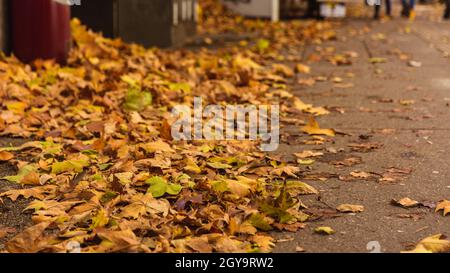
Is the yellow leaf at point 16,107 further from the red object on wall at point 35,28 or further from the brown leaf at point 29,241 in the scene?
the brown leaf at point 29,241

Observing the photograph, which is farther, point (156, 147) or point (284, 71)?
point (284, 71)

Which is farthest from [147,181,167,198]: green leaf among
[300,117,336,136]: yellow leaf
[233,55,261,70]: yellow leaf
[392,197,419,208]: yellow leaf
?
[233,55,261,70]: yellow leaf

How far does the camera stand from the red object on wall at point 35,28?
297 inches

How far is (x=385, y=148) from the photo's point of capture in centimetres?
503

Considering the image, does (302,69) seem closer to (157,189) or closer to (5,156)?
(5,156)

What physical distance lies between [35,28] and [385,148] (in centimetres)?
410

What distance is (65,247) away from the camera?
3.21m

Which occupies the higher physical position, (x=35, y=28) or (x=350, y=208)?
(x=35, y=28)

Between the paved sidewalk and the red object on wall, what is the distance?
2557 millimetres

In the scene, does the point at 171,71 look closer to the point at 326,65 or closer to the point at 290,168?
the point at 326,65

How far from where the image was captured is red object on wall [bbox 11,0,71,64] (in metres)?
7.54

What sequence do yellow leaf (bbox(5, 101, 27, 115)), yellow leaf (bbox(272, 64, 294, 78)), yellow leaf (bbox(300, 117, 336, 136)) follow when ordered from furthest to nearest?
yellow leaf (bbox(272, 64, 294, 78)), yellow leaf (bbox(5, 101, 27, 115)), yellow leaf (bbox(300, 117, 336, 136))

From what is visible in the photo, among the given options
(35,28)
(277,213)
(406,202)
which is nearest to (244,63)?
(35,28)

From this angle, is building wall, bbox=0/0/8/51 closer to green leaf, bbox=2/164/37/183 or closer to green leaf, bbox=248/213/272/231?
green leaf, bbox=2/164/37/183
